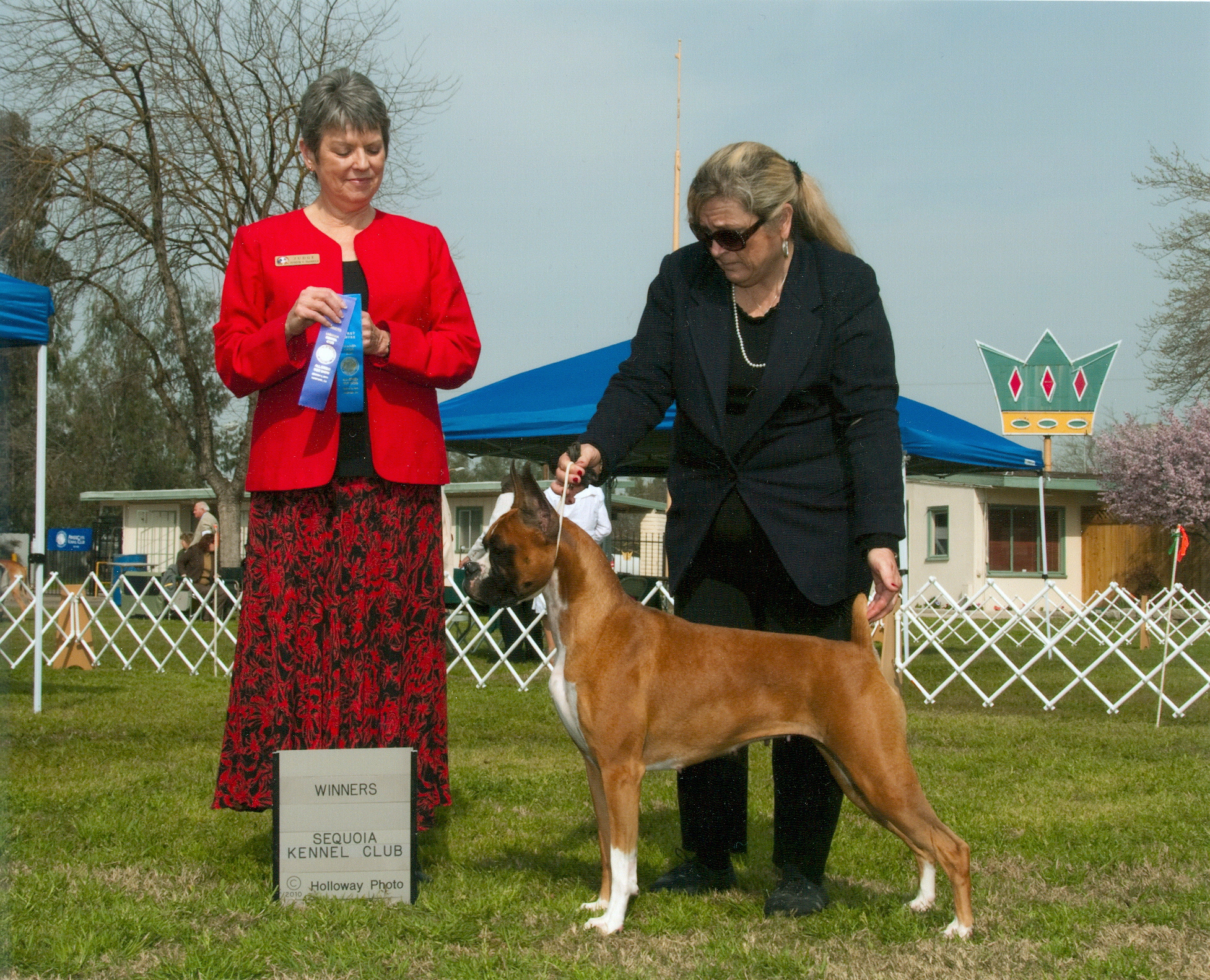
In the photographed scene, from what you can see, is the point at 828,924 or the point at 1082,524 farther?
the point at 1082,524

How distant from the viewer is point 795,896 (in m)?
3.13

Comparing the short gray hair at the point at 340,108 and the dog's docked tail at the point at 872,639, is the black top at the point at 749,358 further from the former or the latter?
the short gray hair at the point at 340,108

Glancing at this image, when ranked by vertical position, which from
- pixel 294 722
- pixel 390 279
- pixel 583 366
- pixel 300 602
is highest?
pixel 583 366

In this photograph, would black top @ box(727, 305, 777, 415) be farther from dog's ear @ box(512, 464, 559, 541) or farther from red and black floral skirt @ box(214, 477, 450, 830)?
red and black floral skirt @ box(214, 477, 450, 830)

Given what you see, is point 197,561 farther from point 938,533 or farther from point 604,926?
point 938,533

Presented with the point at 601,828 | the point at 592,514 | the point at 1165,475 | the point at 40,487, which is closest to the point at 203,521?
the point at 592,514

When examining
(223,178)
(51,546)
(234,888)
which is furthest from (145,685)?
(51,546)

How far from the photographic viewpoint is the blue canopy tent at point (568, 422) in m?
9.51

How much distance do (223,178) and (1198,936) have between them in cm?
1668

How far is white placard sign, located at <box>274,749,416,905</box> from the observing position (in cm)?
316

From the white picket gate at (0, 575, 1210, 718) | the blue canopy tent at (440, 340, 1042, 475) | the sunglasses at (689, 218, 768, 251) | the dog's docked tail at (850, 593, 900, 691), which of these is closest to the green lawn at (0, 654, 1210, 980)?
the dog's docked tail at (850, 593, 900, 691)

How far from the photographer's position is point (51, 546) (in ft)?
94.7

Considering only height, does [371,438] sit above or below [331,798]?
above

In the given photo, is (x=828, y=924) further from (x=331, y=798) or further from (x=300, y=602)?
(x=300, y=602)
